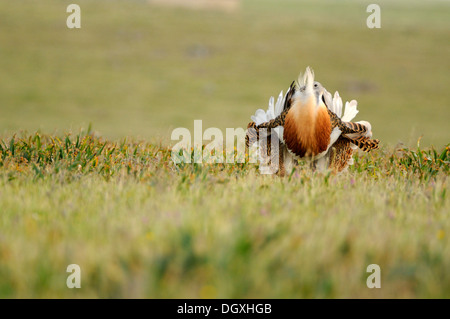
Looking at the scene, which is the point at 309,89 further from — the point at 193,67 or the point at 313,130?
the point at 193,67

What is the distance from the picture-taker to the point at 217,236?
3.36 metres

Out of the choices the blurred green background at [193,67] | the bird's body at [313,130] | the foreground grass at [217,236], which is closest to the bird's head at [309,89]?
the bird's body at [313,130]

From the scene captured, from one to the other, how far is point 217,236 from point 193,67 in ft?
136

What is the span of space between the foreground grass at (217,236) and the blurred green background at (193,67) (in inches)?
842

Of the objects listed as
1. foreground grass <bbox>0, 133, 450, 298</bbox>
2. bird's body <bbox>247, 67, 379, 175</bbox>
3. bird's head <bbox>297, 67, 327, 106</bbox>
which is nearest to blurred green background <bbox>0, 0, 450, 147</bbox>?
bird's body <bbox>247, 67, 379, 175</bbox>

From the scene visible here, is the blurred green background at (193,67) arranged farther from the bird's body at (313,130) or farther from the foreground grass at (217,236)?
the foreground grass at (217,236)

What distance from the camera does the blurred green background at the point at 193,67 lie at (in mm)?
33062

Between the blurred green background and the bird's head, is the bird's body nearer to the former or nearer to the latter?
the bird's head

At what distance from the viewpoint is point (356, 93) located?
1569 inches

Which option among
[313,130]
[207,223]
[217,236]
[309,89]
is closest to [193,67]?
[309,89]

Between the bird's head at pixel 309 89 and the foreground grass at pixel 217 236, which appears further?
the bird's head at pixel 309 89

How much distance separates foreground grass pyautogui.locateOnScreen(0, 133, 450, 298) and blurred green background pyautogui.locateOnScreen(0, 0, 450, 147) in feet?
70.1

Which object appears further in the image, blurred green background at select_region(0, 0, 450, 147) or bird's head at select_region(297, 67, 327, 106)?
blurred green background at select_region(0, 0, 450, 147)

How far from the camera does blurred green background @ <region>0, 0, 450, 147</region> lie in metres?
33.1
